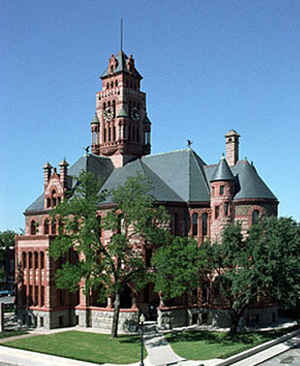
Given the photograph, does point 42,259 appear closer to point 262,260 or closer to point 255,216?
point 255,216

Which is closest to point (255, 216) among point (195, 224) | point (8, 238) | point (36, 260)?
point (195, 224)

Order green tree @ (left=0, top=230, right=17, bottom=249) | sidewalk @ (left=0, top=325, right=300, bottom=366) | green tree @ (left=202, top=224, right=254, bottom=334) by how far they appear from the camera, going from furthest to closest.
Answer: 1. green tree @ (left=0, top=230, right=17, bottom=249)
2. green tree @ (left=202, top=224, right=254, bottom=334)
3. sidewalk @ (left=0, top=325, right=300, bottom=366)

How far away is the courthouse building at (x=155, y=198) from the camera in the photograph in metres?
42.3

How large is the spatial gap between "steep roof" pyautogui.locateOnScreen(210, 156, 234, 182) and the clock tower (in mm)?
12965

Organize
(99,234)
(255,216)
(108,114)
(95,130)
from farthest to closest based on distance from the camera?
1. (95,130)
2. (108,114)
3. (255,216)
4. (99,234)

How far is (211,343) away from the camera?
113ft

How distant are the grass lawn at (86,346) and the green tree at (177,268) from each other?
17.7ft

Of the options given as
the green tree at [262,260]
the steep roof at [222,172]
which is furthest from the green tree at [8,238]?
the green tree at [262,260]

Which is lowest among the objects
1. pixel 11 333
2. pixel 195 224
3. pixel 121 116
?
pixel 11 333

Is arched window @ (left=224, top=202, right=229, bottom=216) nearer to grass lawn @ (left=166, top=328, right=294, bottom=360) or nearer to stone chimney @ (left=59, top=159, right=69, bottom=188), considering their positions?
grass lawn @ (left=166, top=328, right=294, bottom=360)

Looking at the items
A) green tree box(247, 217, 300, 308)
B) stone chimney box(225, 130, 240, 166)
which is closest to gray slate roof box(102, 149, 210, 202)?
stone chimney box(225, 130, 240, 166)

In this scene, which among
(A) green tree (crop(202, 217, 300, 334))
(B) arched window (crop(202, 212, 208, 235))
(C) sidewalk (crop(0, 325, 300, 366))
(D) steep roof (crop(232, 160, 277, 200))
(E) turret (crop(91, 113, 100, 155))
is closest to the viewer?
(C) sidewalk (crop(0, 325, 300, 366))

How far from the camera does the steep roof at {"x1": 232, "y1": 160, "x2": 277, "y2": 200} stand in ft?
140

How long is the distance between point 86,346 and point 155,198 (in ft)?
51.1
